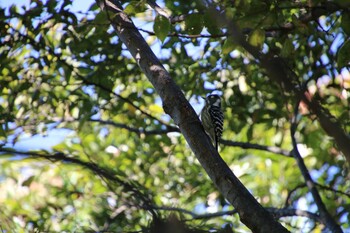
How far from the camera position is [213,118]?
650cm

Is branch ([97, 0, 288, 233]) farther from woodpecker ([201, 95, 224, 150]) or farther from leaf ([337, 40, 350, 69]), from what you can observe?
woodpecker ([201, 95, 224, 150])

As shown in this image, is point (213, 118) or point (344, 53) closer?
point (344, 53)

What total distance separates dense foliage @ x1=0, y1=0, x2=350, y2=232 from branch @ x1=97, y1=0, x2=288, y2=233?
372mm

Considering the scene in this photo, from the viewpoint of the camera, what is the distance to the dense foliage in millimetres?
4668

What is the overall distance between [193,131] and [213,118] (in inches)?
147

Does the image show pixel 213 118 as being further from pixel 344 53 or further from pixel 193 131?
pixel 193 131

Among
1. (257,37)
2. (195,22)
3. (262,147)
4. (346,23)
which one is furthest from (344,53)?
(262,147)

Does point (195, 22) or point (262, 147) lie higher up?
point (262, 147)

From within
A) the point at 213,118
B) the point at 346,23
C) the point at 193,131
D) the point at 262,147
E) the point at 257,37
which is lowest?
the point at 193,131

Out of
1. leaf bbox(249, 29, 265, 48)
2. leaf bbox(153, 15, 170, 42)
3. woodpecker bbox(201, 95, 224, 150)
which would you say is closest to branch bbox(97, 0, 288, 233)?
leaf bbox(153, 15, 170, 42)

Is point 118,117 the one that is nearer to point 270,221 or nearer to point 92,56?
point 92,56

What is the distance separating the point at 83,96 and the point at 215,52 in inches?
55.4

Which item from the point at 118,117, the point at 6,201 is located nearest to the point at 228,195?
the point at 118,117

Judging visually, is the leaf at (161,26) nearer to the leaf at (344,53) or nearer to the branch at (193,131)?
the branch at (193,131)
